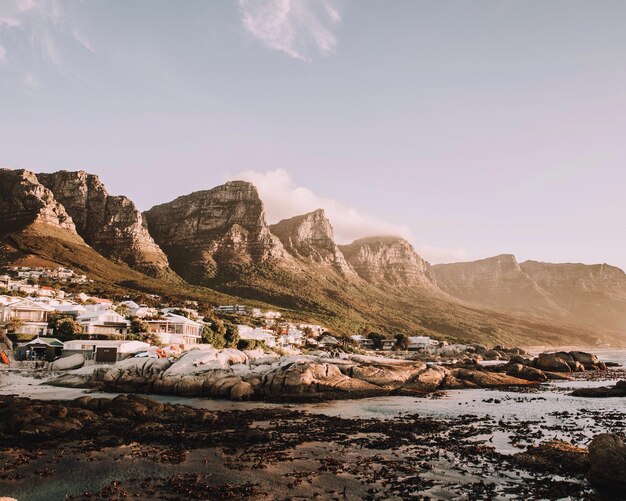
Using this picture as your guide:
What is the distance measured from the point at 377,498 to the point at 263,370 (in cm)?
3592

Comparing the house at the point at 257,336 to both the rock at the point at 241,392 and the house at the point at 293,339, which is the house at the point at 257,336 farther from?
the rock at the point at 241,392

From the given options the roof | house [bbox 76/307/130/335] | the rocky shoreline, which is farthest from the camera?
house [bbox 76/307/130/335]

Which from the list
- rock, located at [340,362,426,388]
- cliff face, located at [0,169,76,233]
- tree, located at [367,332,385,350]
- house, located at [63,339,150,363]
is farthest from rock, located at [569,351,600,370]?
cliff face, located at [0,169,76,233]

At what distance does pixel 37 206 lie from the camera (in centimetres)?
17025

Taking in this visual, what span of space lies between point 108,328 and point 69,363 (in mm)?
15609

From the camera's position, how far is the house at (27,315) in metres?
75.3

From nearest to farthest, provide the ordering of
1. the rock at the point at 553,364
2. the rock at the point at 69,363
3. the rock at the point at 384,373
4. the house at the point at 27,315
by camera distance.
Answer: the rock at the point at 384,373 < the rock at the point at 69,363 < the house at the point at 27,315 < the rock at the point at 553,364

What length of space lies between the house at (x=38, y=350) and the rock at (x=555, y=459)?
6551cm

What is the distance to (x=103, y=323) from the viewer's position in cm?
7919

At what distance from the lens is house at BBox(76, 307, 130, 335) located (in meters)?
78.5

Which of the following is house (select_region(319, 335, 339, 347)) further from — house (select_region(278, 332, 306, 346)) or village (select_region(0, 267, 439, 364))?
house (select_region(278, 332, 306, 346))

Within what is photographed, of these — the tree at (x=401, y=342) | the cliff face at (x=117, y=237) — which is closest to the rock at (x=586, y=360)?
the tree at (x=401, y=342)

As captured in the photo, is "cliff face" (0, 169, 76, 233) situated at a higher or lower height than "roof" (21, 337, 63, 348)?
higher

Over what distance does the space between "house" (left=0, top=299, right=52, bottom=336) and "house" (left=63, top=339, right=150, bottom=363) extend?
943 centimetres
